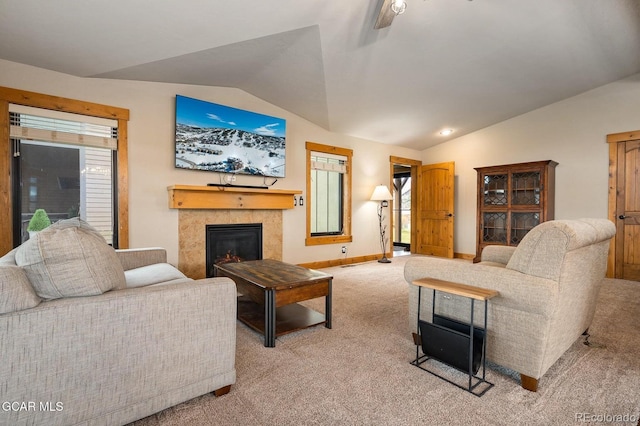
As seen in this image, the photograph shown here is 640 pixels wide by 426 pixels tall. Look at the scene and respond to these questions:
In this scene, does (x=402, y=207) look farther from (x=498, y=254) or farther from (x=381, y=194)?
(x=498, y=254)

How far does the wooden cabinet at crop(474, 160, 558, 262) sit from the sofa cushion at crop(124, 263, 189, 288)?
15.6ft

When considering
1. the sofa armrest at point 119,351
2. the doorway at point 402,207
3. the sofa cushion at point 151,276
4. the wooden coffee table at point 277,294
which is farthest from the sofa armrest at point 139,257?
the doorway at point 402,207

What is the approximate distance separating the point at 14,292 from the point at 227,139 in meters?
3.32

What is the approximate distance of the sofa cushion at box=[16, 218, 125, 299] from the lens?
130cm

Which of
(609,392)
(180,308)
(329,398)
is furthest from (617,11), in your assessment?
(180,308)

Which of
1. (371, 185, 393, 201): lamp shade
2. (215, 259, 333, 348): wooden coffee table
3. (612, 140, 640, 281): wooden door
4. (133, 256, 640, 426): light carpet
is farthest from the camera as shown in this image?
(371, 185, 393, 201): lamp shade

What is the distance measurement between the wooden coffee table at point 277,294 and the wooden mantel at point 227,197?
1121mm

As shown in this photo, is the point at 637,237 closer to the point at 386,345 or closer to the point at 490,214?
the point at 490,214

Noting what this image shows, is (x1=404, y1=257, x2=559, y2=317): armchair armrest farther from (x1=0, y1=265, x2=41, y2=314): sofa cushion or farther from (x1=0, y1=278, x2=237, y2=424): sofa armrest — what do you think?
(x1=0, y1=265, x2=41, y2=314): sofa cushion

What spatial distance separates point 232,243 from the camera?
4.37 m

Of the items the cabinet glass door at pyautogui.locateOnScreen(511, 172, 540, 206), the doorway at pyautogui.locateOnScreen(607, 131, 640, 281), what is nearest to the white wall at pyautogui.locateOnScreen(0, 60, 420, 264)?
the cabinet glass door at pyautogui.locateOnScreen(511, 172, 540, 206)

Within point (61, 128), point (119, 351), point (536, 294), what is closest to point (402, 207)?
point (536, 294)

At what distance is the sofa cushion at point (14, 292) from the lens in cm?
116

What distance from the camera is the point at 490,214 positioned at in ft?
18.5
